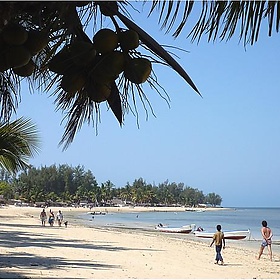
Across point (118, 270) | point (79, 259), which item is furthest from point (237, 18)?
point (79, 259)

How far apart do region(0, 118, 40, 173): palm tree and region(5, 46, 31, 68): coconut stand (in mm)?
5766

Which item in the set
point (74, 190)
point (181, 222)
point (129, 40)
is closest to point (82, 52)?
point (129, 40)

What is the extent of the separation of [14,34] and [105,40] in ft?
1.02

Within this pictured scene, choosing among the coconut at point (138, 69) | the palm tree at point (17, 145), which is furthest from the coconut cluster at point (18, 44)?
the palm tree at point (17, 145)

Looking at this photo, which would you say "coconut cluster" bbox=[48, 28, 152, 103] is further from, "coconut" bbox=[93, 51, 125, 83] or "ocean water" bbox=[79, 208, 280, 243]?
"ocean water" bbox=[79, 208, 280, 243]

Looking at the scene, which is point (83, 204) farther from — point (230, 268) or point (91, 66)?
point (91, 66)

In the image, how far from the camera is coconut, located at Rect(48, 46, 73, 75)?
1.80 metres

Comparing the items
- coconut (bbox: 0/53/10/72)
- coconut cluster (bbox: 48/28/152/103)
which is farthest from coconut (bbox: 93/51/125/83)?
coconut (bbox: 0/53/10/72)

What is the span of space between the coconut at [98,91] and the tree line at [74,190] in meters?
90.2

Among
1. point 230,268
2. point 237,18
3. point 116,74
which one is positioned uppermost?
point 237,18

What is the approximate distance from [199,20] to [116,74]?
350mm

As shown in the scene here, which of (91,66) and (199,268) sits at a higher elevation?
(91,66)

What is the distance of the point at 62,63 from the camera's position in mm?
1809

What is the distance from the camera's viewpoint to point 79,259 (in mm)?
12461
